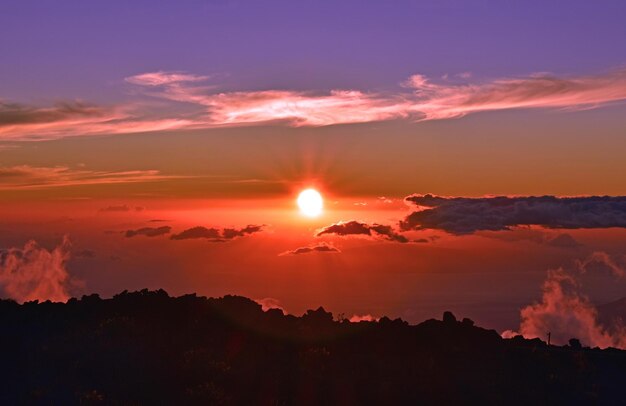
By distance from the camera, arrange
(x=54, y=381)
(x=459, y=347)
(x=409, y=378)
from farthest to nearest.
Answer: (x=459, y=347) → (x=409, y=378) → (x=54, y=381)

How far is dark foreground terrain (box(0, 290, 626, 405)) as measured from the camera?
45.1 m

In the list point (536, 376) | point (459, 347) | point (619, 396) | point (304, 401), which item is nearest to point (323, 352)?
point (304, 401)

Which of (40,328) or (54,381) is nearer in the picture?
(54,381)

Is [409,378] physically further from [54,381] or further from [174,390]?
[54,381]

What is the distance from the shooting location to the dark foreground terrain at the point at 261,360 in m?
45.1

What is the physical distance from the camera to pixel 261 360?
5019 cm

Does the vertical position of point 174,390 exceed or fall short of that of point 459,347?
it falls short

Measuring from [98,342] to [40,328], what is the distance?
22.4 feet

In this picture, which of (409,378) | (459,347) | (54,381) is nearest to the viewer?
(54,381)

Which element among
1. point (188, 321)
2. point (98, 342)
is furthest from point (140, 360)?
point (188, 321)

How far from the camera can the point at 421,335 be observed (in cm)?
5459

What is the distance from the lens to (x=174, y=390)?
44875mm

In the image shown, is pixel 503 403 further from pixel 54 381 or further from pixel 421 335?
pixel 54 381

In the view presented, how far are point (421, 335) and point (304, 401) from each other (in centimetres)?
1301
